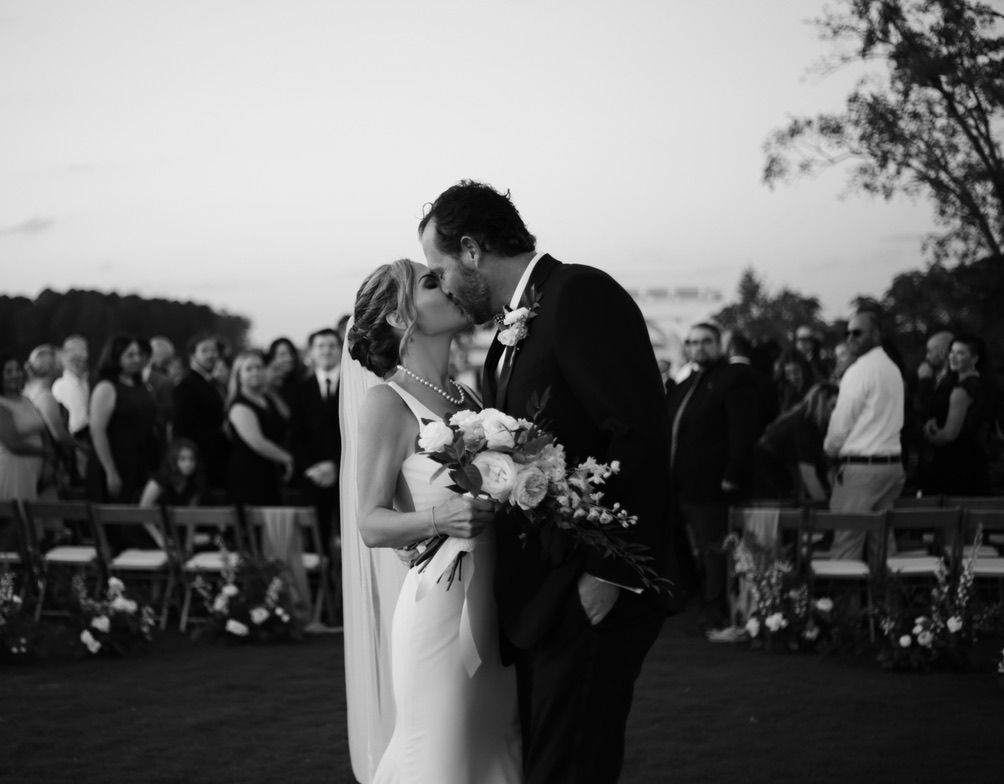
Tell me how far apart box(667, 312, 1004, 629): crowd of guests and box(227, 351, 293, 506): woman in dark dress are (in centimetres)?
320

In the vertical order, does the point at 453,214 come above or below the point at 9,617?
above

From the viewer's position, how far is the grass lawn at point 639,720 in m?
5.56

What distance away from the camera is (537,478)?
3021 millimetres

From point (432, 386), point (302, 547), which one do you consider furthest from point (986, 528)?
point (432, 386)

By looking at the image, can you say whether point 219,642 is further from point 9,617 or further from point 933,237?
point 933,237

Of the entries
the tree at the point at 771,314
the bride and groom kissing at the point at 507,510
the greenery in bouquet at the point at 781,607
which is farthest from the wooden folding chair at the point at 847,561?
the tree at the point at 771,314

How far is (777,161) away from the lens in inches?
559

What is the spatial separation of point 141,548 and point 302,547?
160 centimetres

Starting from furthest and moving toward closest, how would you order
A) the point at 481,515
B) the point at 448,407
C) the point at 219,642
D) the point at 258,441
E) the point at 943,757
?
the point at 258,441 → the point at 219,642 → the point at 943,757 → the point at 448,407 → the point at 481,515

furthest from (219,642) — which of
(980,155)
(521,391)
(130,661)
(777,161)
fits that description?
(980,155)

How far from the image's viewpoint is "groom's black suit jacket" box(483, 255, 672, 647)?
309 cm

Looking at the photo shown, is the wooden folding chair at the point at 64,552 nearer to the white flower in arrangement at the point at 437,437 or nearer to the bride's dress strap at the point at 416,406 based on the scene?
the bride's dress strap at the point at 416,406

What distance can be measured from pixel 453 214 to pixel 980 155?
38.5 ft

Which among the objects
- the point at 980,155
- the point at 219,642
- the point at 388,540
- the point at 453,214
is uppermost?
the point at 980,155
